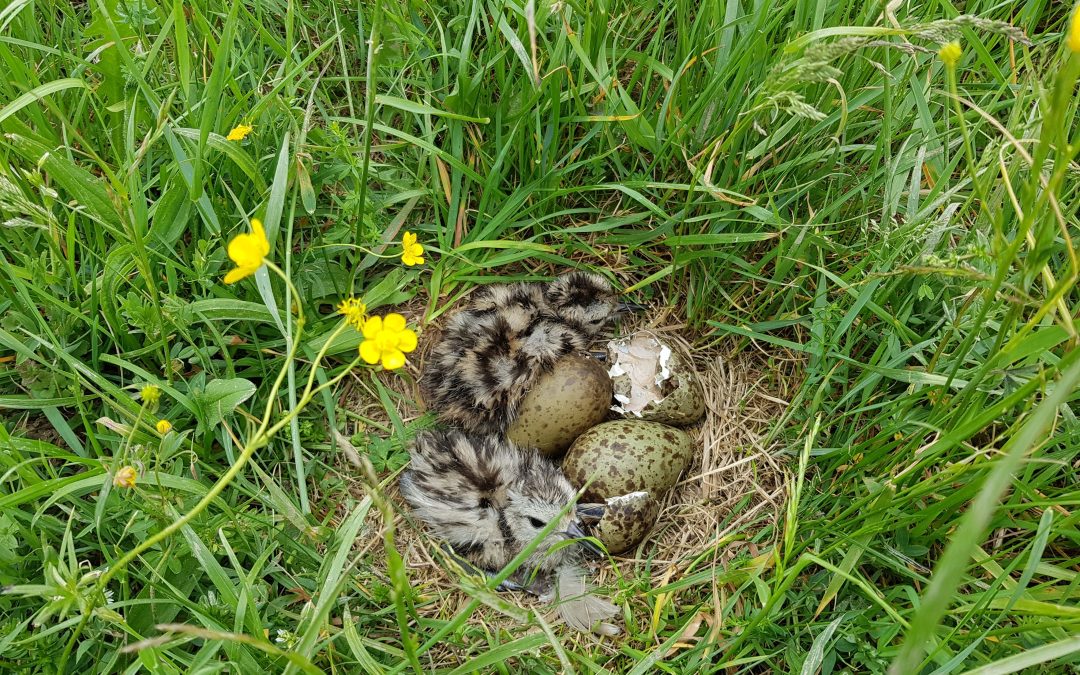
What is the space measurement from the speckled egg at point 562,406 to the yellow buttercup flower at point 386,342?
4.51ft

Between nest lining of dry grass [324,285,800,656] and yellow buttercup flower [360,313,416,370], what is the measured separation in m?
1.13

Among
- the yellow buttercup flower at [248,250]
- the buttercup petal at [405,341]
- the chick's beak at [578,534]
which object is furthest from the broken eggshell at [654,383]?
the yellow buttercup flower at [248,250]

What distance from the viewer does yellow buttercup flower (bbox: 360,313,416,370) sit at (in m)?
1.39

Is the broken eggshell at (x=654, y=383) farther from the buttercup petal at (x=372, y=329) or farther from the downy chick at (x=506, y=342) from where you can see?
the buttercup petal at (x=372, y=329)

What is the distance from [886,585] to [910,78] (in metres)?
1.70

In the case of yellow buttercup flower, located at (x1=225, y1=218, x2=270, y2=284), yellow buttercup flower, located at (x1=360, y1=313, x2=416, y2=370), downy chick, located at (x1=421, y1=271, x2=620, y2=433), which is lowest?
downy chick, located at (x1=421, y1=271, x2=620, y2=433)

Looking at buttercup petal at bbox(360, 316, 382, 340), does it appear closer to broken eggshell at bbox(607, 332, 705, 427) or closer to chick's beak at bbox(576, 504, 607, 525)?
chick's beak at bbox(576, 504, 607, 525)

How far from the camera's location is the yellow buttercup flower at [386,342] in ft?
4.56

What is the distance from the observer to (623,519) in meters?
2.53

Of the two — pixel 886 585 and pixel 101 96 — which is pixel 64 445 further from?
pixel 886 585

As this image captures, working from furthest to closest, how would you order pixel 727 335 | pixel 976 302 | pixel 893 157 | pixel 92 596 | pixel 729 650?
pixel 727 335
pixel 893 157
pixel 976 302
pixel 729 650
pixel 92 596

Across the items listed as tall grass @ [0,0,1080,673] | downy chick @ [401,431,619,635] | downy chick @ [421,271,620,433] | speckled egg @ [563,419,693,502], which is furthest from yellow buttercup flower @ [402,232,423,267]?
speckled egg @ [563,419,693,502]

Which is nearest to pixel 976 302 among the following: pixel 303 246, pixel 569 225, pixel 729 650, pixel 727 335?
pixel 727 335

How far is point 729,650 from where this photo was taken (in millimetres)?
2049
